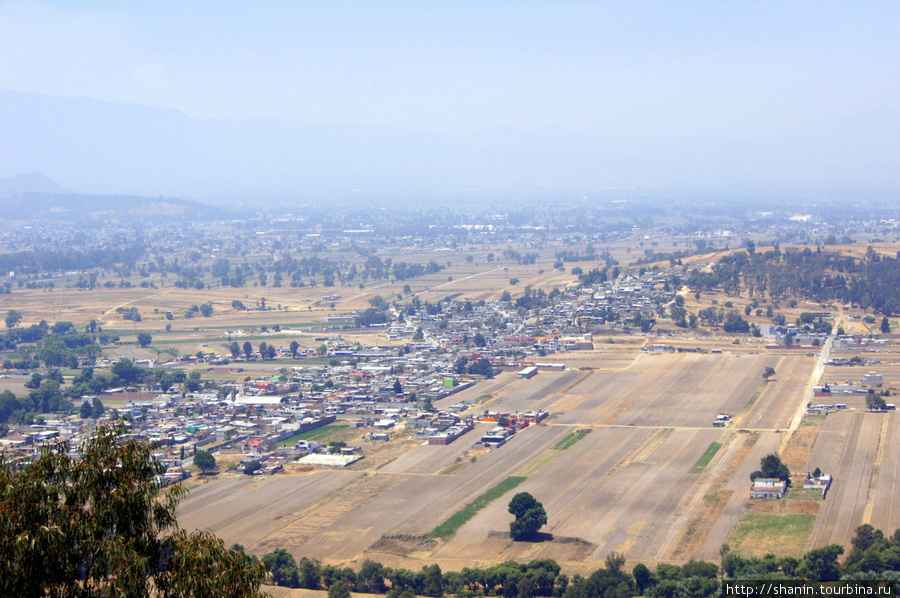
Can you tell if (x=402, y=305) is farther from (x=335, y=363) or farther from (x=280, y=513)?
(x=280, y=513)

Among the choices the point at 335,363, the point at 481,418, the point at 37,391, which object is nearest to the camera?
the point at 481,418

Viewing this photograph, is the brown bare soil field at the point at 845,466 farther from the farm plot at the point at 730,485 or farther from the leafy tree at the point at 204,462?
the leafy tree at the point at 204,462

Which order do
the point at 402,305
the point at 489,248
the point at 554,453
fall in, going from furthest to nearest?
the point at 489,248 < the point at 402,305 < the point at 554,453

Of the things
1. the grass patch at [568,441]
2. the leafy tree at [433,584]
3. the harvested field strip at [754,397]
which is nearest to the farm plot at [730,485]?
the harvested field strip at [754,397]

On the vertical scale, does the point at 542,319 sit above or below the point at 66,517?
below

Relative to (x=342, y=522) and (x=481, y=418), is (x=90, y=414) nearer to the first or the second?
(x=481, y=418)

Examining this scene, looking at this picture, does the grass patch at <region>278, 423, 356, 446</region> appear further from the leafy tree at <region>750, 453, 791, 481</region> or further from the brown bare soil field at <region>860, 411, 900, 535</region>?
the brown bare soil field at <region>860, 411, 900, 535</region>

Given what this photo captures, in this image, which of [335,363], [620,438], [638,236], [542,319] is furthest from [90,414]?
[638,236]

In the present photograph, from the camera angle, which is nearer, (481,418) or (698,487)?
(698,487)
